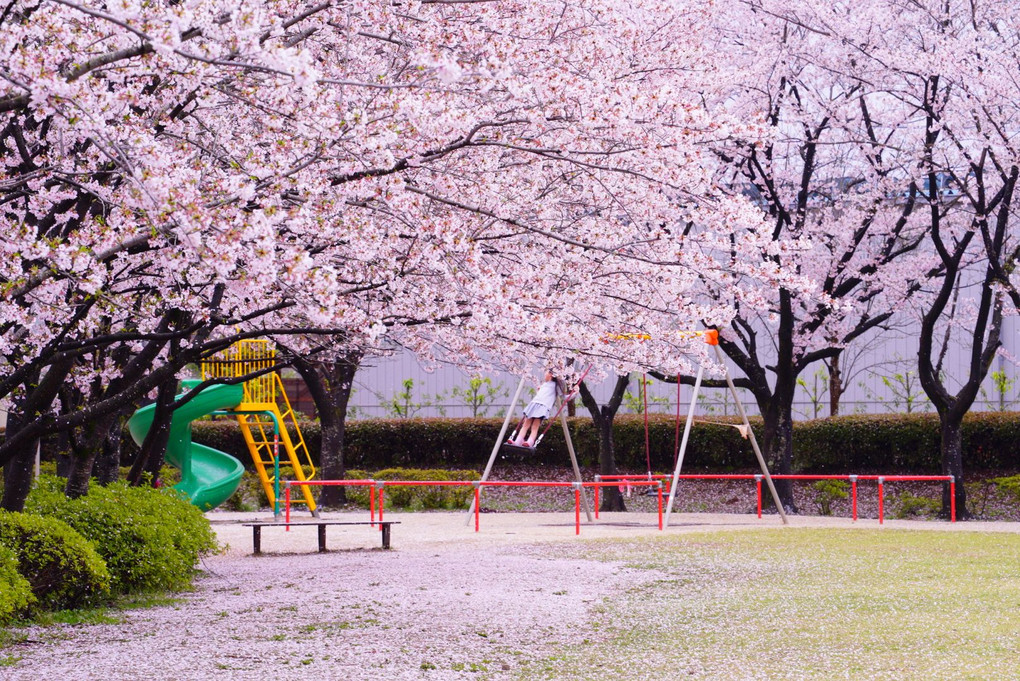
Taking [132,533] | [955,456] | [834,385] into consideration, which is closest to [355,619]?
[132,533]

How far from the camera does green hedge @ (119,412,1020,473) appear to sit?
1828cm

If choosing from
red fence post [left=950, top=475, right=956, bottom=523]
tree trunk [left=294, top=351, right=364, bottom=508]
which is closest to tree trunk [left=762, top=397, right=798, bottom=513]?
red fence post [left=950, top=475, right=956, bottom=523]

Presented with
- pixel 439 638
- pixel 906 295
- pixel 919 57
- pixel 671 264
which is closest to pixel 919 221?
pixel 906 295

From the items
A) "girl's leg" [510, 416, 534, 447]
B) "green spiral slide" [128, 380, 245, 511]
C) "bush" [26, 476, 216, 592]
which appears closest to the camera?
"bush" [26, 476, 216, 592]

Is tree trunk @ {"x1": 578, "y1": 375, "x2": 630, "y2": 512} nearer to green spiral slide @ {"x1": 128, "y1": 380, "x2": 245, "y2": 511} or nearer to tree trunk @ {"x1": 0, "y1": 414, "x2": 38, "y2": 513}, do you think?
green spiral slide @ {"x1": 128, "y1": 380, "x2": 245, "y2": 511}

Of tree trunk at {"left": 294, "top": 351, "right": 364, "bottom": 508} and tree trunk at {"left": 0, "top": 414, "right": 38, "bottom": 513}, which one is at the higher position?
tree trunk at {"left": 294, "top": 351, "right": 364, "bottom": 508}

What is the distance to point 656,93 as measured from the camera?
243 inches

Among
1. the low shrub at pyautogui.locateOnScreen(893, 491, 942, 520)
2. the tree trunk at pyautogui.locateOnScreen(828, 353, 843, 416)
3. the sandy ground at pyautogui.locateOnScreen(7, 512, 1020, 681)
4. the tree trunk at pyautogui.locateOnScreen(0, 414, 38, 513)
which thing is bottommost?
the sandy ground at pyautogui.locateOnScreen(7, 512, 1020, 681)

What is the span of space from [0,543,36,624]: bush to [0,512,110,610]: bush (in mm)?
238

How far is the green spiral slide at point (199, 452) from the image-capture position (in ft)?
52.3

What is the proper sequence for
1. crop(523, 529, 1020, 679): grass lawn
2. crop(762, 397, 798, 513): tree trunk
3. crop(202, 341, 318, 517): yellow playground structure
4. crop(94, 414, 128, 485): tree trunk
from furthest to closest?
crop(202, 341, 318, 517): yellow playground structure, crop(762, 397, 798, 513): tree trunk, crop(94, 414, 128, 485): tree trunk, crop(523, 529, 1020, 679): grass lawn

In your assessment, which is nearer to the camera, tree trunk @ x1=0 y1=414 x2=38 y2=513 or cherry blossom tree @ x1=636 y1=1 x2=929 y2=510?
tree trunk @ x1=0 y1=414 x2=38 y2=513

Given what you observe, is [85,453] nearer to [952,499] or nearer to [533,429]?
[533,429]

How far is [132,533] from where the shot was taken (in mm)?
7695
